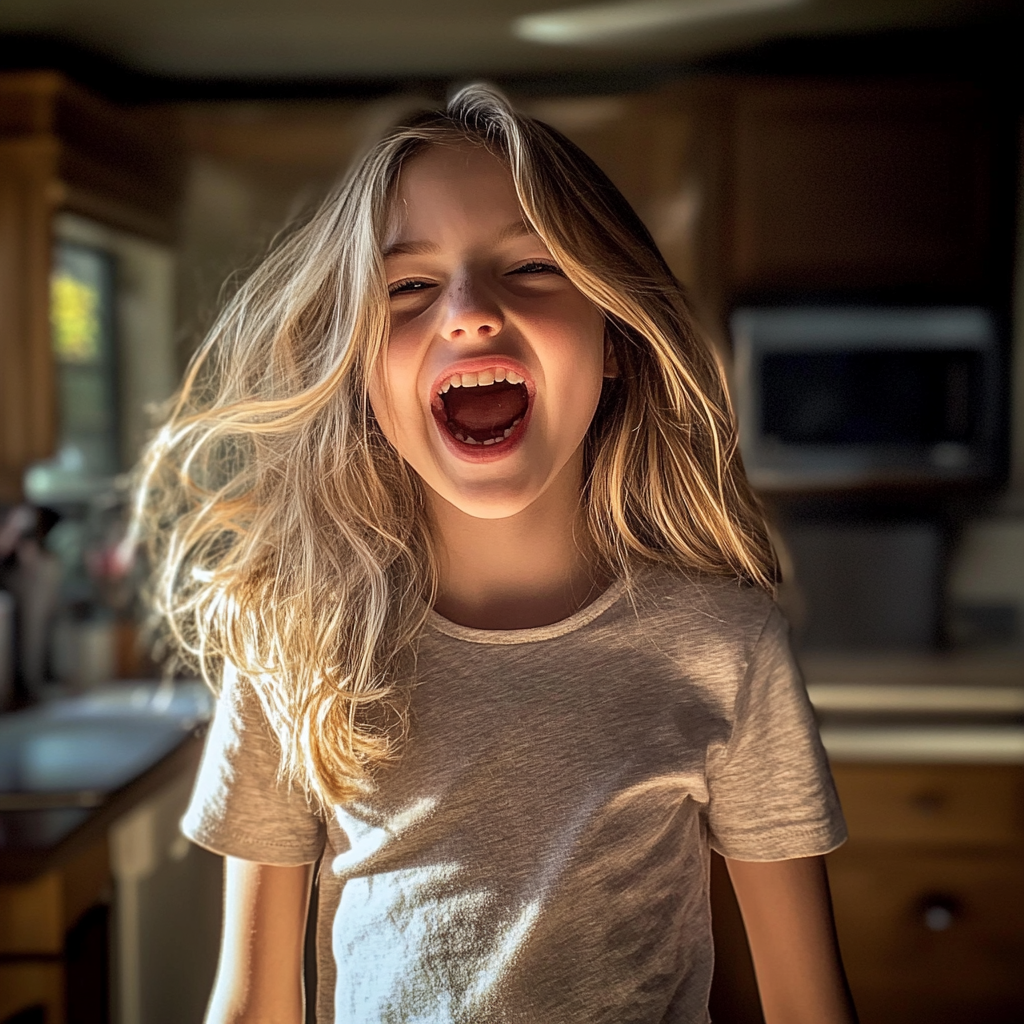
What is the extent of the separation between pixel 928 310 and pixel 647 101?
0.79m

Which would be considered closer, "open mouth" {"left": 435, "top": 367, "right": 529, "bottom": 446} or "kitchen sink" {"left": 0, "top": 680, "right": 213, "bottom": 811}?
"open mouth" {"left": 435, "top": 367, "right": 529, "bottom": 446}

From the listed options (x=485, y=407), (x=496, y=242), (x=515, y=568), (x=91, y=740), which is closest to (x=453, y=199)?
(x=496, y=242)

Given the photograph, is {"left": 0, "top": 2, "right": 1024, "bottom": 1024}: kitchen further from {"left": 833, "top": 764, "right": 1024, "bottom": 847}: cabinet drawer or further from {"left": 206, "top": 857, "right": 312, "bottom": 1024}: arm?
{"left": 206, "top": 857, "right": 312, "bottom": 1024}: arm

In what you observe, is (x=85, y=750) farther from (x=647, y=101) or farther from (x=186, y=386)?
(x=647, y=101)

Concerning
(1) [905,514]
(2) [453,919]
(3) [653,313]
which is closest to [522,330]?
(3) [653,313]

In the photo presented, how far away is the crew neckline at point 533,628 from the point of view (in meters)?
0.76

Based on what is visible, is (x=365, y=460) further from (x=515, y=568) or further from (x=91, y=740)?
(x=91, y=740)

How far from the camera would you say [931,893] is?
212cm

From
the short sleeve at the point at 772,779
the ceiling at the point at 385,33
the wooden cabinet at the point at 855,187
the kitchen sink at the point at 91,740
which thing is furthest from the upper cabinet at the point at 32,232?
the short sleeve at the point at 772,779

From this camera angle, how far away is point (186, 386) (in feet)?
2.82

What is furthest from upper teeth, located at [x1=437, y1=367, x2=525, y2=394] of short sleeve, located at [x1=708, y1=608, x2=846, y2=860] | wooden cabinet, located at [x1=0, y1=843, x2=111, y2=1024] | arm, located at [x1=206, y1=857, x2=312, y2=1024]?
wooden cabinet, located at [x1=0, y1=843, x2=111, y2=1024]

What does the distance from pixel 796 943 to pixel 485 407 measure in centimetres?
44

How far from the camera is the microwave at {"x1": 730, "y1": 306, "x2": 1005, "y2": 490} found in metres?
2.30

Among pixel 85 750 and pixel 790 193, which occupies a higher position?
pixel 790 193
